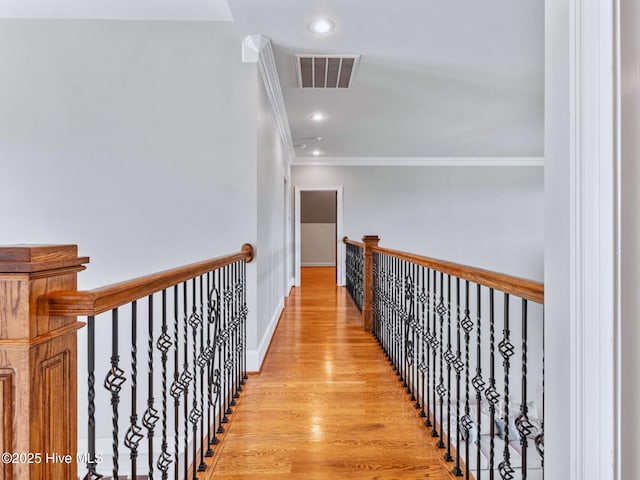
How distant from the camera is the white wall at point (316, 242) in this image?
11016 millimetres

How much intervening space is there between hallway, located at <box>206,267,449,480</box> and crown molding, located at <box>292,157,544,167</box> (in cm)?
432

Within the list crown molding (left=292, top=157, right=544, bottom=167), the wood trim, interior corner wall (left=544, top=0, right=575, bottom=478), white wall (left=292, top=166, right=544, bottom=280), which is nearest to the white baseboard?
the wood trim

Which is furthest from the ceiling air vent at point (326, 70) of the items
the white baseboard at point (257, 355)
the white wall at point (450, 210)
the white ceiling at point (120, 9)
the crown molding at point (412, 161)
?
the white wall at point (450, 210)

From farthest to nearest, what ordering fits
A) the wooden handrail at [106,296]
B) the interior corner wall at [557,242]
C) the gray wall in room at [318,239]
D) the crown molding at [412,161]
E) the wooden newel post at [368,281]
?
1. the gray wall in room at [318,239]
2. the crown molding at [412,161]
3. the wooden newel post at [368,281]
4. the wooden handrail at [106,296]
5. the interior corner wall at [557,242]

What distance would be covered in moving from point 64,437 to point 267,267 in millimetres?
2634

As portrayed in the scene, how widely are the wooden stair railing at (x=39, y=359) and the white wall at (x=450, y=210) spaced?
6241mm

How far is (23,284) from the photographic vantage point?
725 mm

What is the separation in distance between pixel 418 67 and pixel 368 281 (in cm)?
207

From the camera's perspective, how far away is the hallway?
1.64 metres

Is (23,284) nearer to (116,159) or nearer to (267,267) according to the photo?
(116,159)

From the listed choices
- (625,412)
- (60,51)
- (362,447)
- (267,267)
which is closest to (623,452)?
(625,412)

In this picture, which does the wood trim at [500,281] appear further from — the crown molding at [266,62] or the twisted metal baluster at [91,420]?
the crown molding at [266,62]

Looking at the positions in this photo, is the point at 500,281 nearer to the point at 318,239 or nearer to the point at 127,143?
the point at 127,143

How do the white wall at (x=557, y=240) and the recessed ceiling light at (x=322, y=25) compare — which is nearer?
the white wall at (x=557, y=240)
